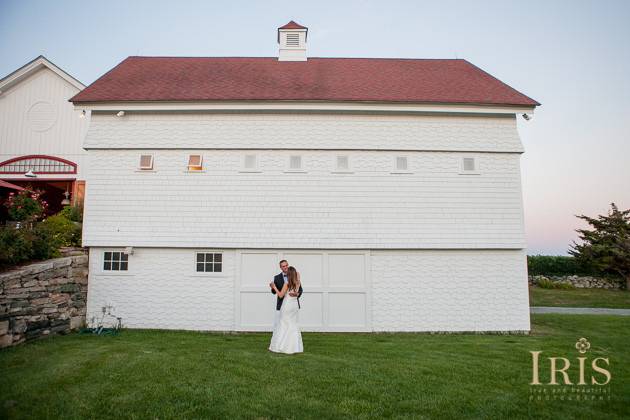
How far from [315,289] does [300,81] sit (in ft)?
22.4

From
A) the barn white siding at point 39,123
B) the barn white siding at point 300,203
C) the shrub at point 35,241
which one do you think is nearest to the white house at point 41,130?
the barn white siding at point 39,123

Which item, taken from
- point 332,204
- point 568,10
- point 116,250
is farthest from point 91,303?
point 568,10

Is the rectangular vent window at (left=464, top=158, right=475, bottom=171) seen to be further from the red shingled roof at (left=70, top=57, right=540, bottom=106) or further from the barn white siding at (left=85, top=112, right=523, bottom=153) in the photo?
the red shingled roof at (left=70, top=57, right=540, bottom=106)

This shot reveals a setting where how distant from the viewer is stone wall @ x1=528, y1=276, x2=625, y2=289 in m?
23.2

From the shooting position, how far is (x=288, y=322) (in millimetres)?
8125

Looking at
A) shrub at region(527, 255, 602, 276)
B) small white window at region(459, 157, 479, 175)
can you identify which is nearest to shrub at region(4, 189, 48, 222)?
small white window at region(459, 157, 479, 175)

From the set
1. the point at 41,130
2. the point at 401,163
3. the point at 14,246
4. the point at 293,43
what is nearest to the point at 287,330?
the point at 401,163

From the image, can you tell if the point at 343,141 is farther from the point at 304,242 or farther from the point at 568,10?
the point at 568,10

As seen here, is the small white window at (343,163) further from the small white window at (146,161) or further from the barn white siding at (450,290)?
the small white window at (146,161)

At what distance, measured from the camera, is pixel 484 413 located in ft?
17.0

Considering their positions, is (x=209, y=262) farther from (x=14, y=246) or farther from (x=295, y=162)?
(x=14, y=246)

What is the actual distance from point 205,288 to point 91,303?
330cm

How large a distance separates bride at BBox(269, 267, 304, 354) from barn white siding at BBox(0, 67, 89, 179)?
41.8ft

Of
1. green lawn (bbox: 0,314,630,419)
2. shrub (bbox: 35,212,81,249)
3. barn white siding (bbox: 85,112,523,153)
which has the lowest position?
green lawn (bbox: 0,314,630,419)
